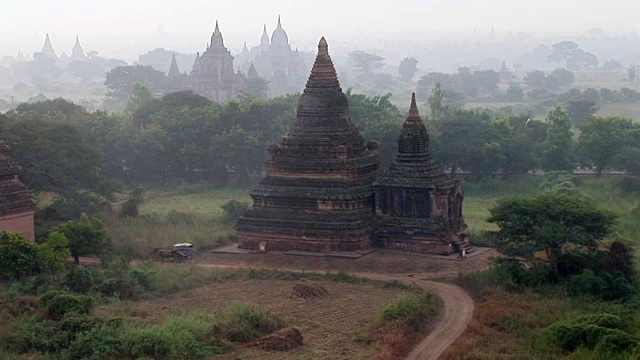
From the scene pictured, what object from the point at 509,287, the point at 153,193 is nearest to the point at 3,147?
the point at 509,287

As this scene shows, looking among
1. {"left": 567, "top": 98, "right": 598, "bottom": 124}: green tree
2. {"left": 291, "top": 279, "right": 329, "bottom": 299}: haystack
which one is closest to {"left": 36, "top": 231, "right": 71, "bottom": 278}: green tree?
{"left": 291, "top": 279, "right": 329, "bottom": 299}: haystack

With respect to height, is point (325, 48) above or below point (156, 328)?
above

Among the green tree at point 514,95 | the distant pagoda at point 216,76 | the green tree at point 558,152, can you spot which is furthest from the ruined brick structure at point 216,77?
the green tree at point 558,152

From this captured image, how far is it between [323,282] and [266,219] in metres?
5.30

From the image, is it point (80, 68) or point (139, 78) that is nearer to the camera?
point (139, 78)

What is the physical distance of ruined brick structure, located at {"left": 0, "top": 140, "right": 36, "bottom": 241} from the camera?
33438mm

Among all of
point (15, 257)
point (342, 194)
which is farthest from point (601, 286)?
point (15, 257)

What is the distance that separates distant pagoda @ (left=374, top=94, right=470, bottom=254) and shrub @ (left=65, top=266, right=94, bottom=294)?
1063cm

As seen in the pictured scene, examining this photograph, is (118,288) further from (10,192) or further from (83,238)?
(10,192)

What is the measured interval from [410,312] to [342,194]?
10076 mm

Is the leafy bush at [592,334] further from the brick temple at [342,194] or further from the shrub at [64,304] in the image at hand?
the brick temple at [342,194]

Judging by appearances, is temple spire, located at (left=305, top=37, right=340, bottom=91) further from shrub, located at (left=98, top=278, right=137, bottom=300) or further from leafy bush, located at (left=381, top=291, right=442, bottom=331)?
leafy bush, located at (left=381, top=291, right=442, bottom=331)

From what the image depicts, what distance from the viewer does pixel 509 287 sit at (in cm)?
2969

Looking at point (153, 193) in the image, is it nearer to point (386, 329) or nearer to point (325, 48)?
point (325, 48)
